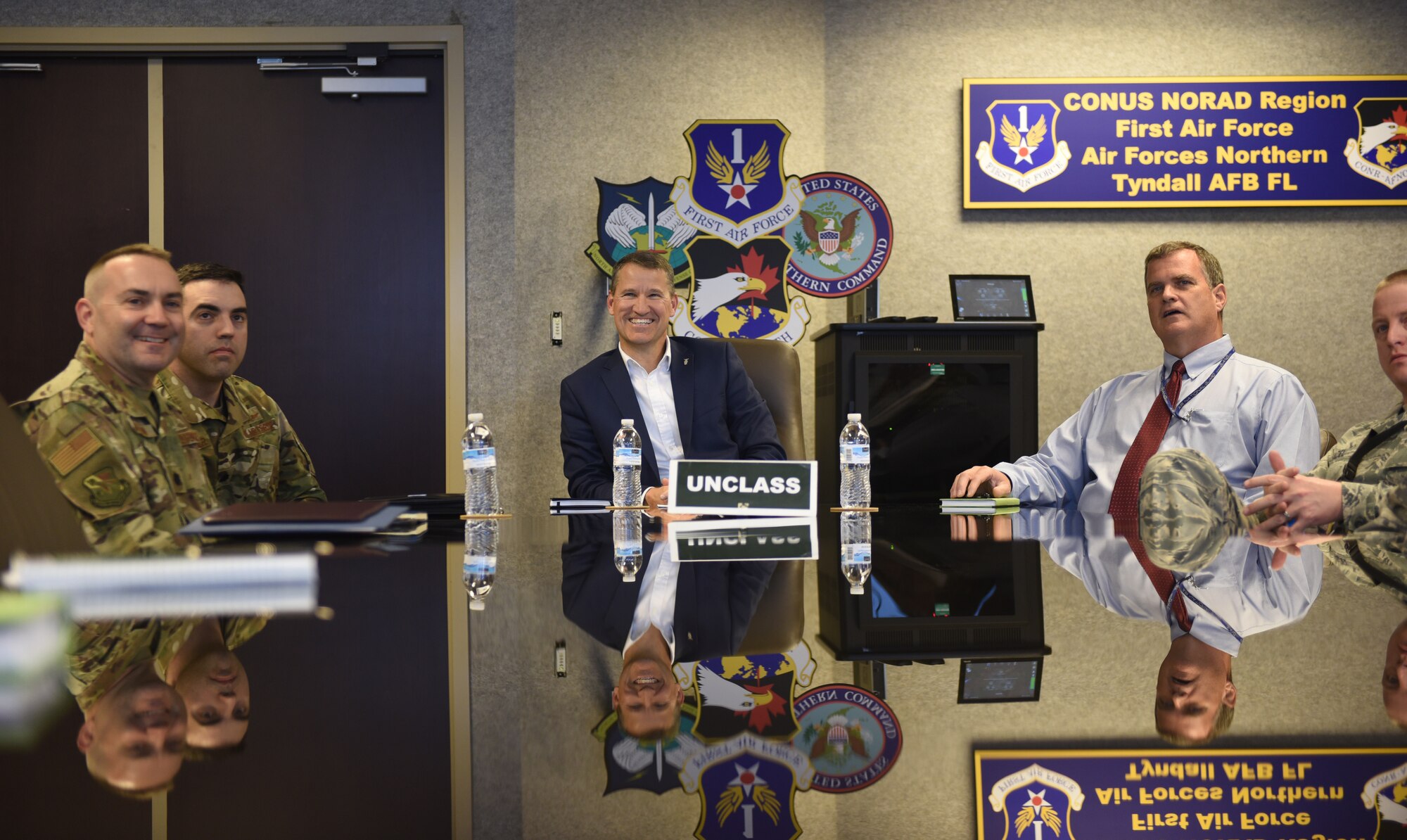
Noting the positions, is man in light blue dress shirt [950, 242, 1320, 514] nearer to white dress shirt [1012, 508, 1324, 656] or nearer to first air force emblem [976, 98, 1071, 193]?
white dress shirt [1012, 508, 1324, 656]

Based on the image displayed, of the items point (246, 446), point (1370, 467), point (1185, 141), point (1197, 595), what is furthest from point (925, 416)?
point (1197, 595)

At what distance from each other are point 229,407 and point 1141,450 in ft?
6.74

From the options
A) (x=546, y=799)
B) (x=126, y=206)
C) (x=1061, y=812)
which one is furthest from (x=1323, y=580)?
(x=126, y=206)

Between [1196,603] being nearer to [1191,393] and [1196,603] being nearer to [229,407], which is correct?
[1191,393]

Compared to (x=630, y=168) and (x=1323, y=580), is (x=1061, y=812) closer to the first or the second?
(x=1323, y=580)

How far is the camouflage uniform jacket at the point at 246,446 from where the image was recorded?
6.81ft

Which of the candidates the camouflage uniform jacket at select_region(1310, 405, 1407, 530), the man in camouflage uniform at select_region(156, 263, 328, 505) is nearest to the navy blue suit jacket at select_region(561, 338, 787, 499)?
the man in camouflage uniform at select_region(156, 263, 328, 505)

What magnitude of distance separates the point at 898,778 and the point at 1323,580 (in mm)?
696

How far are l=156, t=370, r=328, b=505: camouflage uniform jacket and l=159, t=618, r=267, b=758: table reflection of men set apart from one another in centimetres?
147

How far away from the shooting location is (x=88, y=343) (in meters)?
1.60

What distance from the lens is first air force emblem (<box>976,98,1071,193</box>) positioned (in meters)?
3.76

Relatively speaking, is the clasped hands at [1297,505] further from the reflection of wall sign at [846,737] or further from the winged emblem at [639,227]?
the winged emblem at [639,227]

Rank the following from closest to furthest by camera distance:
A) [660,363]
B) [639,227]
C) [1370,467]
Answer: [1370,467] < [660,363] < [639,227]

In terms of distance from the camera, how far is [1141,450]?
2262 millimetres
